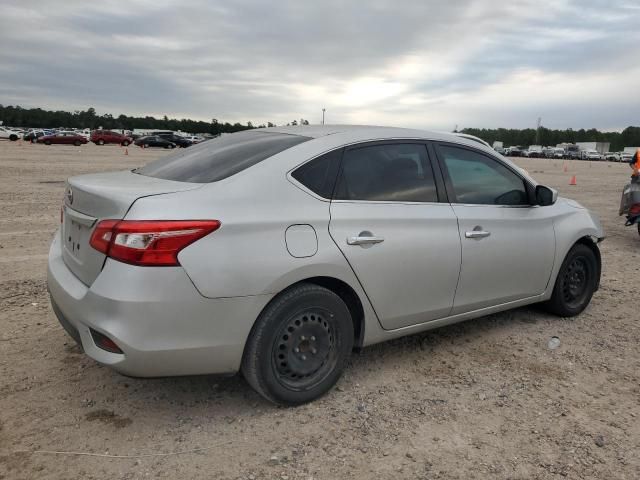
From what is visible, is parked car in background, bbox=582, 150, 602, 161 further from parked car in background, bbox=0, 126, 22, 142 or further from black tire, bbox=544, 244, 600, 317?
black tire, bbox=544, 244, 600, 317

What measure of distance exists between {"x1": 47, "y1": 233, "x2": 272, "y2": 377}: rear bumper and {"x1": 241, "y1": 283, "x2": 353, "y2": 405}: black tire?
9 cm

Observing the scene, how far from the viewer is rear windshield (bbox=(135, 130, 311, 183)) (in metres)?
3.16

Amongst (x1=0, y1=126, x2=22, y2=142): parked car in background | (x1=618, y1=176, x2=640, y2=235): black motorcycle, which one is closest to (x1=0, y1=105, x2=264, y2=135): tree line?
(x1=0, y1=126, x2=22, y2=142): parked car in background

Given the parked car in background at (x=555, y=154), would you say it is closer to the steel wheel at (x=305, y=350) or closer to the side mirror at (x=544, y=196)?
the side mirror at (x=544, y=196)

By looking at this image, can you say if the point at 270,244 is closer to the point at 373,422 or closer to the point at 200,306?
the point at 200,306

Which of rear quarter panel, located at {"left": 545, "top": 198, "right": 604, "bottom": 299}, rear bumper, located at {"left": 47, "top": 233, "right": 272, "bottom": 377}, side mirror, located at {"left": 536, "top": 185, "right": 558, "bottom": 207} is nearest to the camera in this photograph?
rear bumper, located at {"left": 47, "top": 233, "right": 272, "bottom": 377}

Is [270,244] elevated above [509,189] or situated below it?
below

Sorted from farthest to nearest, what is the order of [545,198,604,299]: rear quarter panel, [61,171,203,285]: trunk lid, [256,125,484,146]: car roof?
[545,198,604,299]: rear quarter panel, [256,125,484,146]: car roof, [61,171,203,285]: trunk lid

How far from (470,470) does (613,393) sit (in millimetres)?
1433

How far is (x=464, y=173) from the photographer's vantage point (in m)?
3.97

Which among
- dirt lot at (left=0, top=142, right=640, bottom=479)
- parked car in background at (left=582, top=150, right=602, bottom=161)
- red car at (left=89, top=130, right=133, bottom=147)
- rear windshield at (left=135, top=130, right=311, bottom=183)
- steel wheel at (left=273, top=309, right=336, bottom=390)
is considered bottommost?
dirt lot at (left=0, top=142, right=640, bottom=479)

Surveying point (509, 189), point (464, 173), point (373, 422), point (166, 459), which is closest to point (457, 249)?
point (464, 173)

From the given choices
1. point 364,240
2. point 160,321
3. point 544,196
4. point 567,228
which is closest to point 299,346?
point 364,240

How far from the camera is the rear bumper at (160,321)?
2.59 metres
